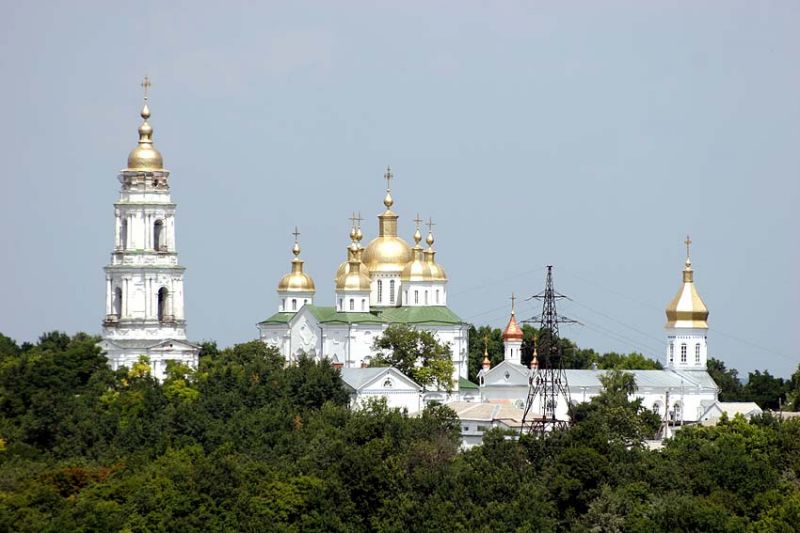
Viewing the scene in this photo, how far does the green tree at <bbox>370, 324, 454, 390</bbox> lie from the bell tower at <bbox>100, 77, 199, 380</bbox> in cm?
708

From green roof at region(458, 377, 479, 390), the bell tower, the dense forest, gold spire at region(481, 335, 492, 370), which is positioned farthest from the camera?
gold spire at region(481, 335, 492, 370)

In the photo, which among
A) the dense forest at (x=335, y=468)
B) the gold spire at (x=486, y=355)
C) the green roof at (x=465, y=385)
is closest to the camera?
the dense forest at (x=335, y=468)

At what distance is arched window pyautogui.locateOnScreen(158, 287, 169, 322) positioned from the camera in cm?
10206

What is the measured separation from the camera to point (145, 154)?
102000 mm

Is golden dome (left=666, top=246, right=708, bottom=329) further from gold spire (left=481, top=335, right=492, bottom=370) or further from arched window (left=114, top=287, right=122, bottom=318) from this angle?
arched window (left=114, top=287, right=122, bottom=318)

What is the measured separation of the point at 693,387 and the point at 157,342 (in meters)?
21.9

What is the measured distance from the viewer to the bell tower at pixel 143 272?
101 m

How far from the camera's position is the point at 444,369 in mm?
104500

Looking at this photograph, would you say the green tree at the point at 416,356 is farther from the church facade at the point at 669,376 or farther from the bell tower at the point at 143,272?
the bell tower at the point at 143,272

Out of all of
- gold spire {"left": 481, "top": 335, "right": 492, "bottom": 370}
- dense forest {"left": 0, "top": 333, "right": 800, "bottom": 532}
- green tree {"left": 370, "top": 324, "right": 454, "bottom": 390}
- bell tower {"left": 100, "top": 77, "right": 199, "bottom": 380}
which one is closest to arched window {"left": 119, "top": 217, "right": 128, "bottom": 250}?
bell tower {"left": 100, "top": 77, "right": 199, "bottom": 380}

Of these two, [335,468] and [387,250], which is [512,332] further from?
[335,468]

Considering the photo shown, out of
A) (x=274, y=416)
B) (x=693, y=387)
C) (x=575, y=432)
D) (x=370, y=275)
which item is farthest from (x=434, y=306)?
(x=575, y=432)

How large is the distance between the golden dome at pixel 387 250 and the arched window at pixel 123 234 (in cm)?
1243

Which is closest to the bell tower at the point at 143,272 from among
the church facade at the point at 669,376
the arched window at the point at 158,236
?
the arched window at the point at 158,236
